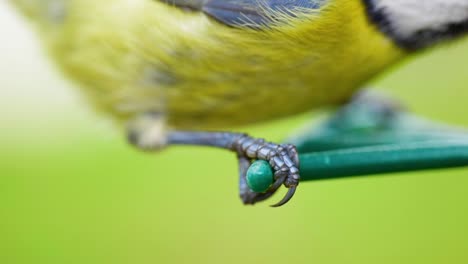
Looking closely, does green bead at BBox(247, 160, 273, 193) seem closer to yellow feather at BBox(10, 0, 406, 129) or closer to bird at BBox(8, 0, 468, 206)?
bird at BBox(8, 0, 468, 206)

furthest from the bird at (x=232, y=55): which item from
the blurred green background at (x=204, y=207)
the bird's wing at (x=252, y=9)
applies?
the blurred green background at (x=204, y=207)

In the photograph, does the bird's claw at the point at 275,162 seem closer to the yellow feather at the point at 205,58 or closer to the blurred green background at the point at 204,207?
the yellow feather at the point at 205,58

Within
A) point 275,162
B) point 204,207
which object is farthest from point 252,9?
point 204,207

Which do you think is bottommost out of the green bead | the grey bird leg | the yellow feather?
the green bead

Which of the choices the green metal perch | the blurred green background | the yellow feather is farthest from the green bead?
the blurred green background

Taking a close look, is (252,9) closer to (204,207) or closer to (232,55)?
(232,55)

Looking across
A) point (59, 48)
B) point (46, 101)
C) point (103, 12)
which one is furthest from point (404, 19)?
point (46, 101)
